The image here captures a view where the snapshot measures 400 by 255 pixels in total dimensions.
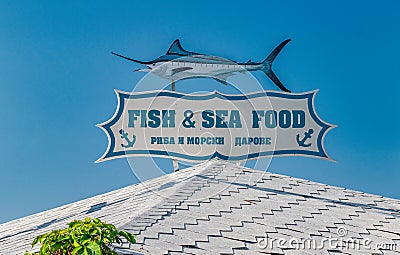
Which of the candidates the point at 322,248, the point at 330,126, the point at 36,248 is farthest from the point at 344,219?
the point at 36,248

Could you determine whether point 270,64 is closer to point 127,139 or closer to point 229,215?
point 127,139

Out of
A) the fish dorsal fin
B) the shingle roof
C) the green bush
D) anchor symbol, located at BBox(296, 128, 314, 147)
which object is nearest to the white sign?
anchor symbol, located at BBox(296, 128, 314, 147)

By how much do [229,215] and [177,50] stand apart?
3893 millimetres

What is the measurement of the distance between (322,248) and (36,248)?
338cm

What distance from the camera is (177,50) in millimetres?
10094

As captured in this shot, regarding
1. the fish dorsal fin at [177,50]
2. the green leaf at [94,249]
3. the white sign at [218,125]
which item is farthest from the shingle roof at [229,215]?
the fish dorsal fin at [177,50]

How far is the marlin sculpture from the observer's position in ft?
31.8

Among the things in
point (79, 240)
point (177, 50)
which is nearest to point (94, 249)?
point (79, 240)

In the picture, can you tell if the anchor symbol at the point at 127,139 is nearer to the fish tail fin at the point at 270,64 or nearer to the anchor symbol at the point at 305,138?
the fish tail fin at the point at 270,64

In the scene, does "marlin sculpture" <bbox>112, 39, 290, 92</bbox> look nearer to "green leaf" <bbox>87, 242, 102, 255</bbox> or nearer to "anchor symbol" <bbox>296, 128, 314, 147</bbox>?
"anchor symbol" <bbox>296, 128, 314, 147</bbox>

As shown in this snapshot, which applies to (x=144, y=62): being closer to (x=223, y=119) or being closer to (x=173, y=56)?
(x=173, y=56)

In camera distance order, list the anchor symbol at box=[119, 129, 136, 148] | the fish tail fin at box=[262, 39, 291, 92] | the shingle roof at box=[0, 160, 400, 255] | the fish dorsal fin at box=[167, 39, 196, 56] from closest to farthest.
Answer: the shingle roof at box=[0, 160, 400, 255] → the anchor symbol at box=[119, 129, 136, 148] → the fish tail fin at box=[262, 39, 291, 92] → the fish dorsal fin at box=[167, 39, 196, 56]

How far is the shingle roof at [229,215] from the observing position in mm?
6312

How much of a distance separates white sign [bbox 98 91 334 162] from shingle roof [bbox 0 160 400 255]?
20.5 inches
